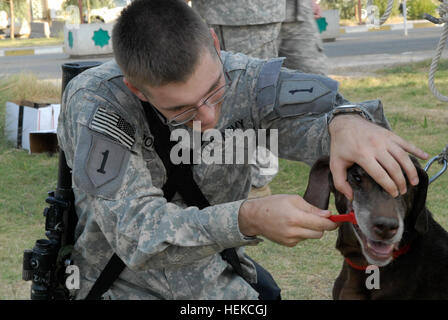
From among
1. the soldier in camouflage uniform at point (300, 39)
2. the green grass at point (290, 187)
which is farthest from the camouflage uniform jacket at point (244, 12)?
the green grass at point (290, 187)

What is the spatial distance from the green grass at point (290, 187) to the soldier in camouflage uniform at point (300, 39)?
0.96 meters

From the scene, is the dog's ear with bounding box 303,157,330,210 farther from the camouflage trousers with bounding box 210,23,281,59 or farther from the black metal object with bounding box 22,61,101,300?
the camouflage trousers with bounding box 210,23,281,59

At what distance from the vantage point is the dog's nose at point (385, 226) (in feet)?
7.15

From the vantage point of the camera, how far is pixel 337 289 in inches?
110

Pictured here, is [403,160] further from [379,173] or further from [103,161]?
[103,161]

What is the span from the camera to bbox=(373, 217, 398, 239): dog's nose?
218cm

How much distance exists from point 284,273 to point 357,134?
6.40 ft

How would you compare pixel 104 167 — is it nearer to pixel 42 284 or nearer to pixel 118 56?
pixel 118 56

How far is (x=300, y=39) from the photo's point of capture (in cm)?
455

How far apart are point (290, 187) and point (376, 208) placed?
9.04 feet

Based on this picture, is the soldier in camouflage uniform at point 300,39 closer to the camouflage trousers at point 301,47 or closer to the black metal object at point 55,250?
the camouflage trousers at point 301,47

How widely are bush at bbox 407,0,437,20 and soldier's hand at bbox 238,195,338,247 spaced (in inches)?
814

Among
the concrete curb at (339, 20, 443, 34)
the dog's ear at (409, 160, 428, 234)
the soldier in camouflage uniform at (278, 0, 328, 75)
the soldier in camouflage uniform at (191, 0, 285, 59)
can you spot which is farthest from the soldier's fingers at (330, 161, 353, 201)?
the concrete curb at (339, 20, 443, 34)

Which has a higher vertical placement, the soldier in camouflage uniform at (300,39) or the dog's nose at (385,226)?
the soldier in camouflage uniform at (300,39)
